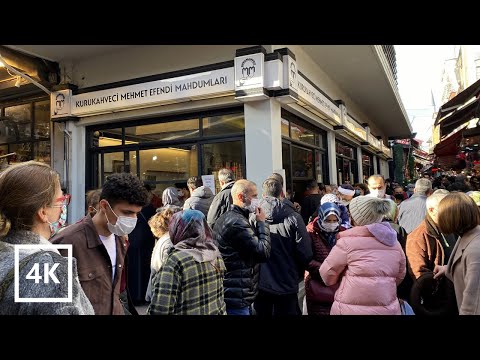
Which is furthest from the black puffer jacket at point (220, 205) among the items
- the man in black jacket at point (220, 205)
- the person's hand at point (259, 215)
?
the person's hand at point (259, 215)

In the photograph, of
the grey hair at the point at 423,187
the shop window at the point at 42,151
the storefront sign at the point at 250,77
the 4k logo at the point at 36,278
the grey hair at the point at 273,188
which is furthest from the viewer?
the shop window at the point at 42,151

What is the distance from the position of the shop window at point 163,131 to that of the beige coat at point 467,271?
445 cm

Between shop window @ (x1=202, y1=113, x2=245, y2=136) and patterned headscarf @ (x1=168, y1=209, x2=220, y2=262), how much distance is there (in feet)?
12.0

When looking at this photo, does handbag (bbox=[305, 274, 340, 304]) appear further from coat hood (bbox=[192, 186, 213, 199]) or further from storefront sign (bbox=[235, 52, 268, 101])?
storefront sign (bbox=[235, 52, 268, 101])

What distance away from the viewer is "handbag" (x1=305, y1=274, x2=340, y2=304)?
285cm

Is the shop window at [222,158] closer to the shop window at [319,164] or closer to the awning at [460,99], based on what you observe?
the shop window at [319,164]

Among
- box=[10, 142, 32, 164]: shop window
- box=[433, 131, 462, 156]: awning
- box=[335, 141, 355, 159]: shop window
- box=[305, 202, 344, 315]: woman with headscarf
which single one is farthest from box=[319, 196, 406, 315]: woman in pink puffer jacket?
box=[335, 141, 355, 159]: shop window

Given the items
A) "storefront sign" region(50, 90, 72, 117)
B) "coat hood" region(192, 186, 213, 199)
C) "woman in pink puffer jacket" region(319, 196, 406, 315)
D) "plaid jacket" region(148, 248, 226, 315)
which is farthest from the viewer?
"storefront sign" region(50, 90, 72, 117)

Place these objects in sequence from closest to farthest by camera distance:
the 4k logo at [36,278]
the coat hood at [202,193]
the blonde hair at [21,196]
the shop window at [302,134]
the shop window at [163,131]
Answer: the 4k logo at [36,278], the blonde hair at [21,196], the coat hood at [202,193], the shop window at [163,131], the shop window at [302,134]

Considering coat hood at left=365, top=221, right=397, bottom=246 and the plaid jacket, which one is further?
coat hood at left=365, top=221, right=397, bottom=246

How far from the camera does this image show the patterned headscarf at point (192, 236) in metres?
1.90

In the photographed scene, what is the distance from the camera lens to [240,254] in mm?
2658

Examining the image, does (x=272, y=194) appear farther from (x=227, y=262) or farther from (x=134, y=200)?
(x=134, y=200)
